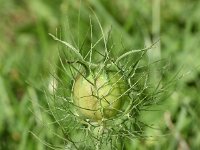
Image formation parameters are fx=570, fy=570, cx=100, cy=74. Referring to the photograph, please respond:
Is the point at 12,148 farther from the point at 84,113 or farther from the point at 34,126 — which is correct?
the point at 84,113

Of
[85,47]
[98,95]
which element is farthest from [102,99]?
[85,47]

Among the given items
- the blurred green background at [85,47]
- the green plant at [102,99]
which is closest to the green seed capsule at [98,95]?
the green plant at [102,99]

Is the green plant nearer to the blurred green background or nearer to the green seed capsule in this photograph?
the green seed capsule

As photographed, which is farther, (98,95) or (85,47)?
(85,47)

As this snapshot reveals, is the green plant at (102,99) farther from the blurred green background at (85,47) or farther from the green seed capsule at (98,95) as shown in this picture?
the blurred green background at (85,47)

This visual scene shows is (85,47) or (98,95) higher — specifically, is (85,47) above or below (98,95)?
above

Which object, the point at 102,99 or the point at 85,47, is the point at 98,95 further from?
the point at 85,47
